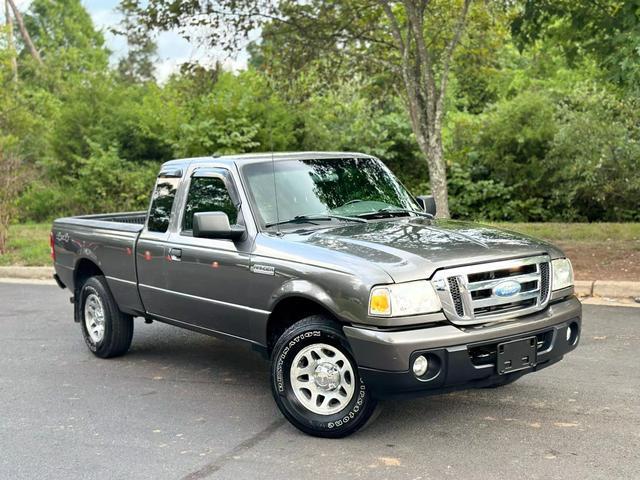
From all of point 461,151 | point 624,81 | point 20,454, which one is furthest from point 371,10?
point 20,454

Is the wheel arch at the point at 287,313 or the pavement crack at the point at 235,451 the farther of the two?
the wheel arch at the point at 287,313

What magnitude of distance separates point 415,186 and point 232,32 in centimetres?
826

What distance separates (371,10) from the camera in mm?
13234

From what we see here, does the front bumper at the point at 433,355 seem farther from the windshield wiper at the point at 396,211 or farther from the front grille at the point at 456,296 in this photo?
the windshield wiper at the point at 396,211

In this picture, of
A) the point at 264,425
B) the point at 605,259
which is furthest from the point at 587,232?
the point at 264,425

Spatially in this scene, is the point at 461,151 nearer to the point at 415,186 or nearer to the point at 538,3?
the point at 415,186

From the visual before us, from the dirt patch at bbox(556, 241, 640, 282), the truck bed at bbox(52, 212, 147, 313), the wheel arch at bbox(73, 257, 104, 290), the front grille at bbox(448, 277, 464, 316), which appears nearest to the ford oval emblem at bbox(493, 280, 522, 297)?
the front grille at bbox(448, 277, 464, 316)

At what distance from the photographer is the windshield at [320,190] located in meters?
5.62

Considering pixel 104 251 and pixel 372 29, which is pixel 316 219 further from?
pixel 372 29

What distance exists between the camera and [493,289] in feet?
15.3

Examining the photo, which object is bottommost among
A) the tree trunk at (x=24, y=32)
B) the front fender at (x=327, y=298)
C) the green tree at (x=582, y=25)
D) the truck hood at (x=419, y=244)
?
the front fender at (x=327, y=298)

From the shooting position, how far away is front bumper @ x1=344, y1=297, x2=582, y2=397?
4375 mm

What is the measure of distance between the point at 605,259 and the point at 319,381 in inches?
294

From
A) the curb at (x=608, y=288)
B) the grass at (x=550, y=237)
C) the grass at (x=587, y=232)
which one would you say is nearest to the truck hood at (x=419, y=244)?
the curb at (x=608, y=288)
